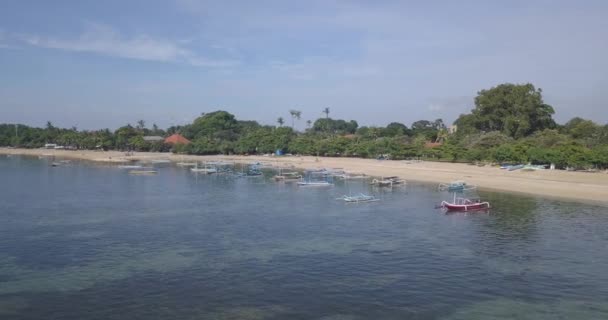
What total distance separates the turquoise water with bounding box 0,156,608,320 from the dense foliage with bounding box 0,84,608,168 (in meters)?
23.0

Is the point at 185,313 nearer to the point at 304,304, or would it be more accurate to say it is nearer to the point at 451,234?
the point at 304,304

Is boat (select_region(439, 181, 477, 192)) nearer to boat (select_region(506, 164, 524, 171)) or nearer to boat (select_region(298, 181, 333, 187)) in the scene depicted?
boat (select_region(506, 164, 524, 171))

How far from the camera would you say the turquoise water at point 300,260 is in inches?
738

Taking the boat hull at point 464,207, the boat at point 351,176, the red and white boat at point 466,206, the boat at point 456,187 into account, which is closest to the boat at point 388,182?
the boat at point 456,187

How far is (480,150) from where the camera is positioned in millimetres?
73688

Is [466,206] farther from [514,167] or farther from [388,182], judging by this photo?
[514,167]

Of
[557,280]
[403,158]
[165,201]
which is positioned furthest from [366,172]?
[557,280]

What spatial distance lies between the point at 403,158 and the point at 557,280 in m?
68.0

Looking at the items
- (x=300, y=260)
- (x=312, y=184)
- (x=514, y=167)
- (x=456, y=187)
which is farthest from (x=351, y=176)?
(x=300, y=260)

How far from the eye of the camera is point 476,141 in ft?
262

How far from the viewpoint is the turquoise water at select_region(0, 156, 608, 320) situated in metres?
18.8

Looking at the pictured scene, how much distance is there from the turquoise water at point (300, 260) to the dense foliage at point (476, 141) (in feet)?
75.4

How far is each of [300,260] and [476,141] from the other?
201 ft

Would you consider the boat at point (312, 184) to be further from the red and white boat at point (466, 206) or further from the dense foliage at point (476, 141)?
the dense foliage at point (476, 141)
